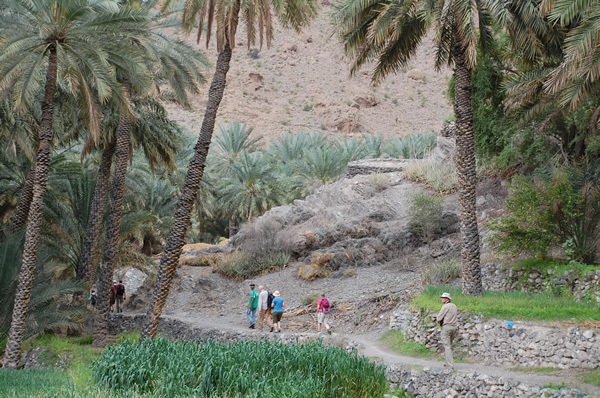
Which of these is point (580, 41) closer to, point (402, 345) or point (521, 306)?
point (521, 306)

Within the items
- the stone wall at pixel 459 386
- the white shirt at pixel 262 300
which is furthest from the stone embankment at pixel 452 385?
the white shirt at pixel 262 300

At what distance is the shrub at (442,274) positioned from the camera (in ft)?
84.2

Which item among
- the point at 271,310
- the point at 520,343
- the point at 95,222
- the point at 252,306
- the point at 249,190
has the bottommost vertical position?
the point at 520,343

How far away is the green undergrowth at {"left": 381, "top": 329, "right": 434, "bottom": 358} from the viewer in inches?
783

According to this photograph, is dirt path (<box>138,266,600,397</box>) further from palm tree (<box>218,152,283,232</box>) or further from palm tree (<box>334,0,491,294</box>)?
palm tree (<box>218,152,283,232</box>)

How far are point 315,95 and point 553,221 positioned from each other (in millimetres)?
72992

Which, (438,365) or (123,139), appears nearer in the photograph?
(438,365)

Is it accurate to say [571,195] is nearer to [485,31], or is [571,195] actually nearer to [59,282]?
[485,31]

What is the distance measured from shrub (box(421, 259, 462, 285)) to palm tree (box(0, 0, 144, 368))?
11328 millimetres

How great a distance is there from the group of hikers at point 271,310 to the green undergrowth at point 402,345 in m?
2.03

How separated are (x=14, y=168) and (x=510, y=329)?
2026cm

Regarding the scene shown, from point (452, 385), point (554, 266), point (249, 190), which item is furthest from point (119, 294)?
point (452, 385)

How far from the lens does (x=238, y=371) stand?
1544cm

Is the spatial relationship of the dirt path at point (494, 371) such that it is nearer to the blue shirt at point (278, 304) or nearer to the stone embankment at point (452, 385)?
the stone embankment at point (452, 385)
